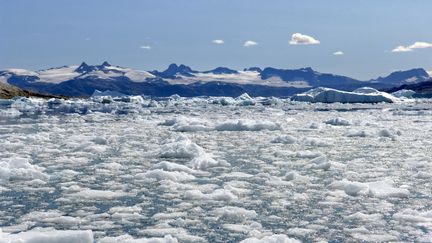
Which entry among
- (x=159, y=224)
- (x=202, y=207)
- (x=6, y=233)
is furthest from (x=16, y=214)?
(x=202, y=207)

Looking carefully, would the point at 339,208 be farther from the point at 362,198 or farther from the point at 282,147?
the point at 282,147

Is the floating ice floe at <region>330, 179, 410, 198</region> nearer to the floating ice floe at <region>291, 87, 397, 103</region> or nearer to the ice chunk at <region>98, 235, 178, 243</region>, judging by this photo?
the ice chunk at <region>98, 235, 178, 243</region>

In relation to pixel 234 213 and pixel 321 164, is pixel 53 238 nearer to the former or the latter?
pixel 234 213

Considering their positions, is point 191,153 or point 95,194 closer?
point 95,194

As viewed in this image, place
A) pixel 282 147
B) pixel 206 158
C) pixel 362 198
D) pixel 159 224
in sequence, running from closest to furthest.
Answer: pixel 159 224 → pixel 362 198 → pixel 206 158 → pixel 282 147

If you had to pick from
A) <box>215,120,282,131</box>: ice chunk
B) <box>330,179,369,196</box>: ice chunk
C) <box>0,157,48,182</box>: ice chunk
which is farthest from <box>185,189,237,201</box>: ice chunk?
<box>215,120,282,131</box>: ice chunk

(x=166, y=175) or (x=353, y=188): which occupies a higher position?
(x=353, y=188)

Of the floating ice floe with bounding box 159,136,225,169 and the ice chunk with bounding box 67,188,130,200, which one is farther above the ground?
the floating ice floe with bounding box 159,136,225,169

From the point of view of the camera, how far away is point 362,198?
9.27 meters

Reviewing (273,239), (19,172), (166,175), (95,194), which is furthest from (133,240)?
(19,172)

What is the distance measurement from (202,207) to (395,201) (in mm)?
3280

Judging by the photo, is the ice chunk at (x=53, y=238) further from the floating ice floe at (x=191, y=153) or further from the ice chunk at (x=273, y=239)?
the floating ice floe at (x=191, y=153)

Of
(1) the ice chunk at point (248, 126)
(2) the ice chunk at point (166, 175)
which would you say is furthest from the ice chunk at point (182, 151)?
(1) the ice chunk at point (248, 126)

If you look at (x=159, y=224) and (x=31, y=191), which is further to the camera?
(x=31, y=191)
